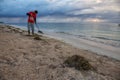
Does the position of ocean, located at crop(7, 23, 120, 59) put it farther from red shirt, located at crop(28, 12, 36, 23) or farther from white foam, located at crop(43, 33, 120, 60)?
red shirt, located at crop(28, 12, 36, 23)

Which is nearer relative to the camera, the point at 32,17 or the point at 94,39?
the point at 32,17

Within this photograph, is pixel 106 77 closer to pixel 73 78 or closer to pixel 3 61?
pixel 73 78

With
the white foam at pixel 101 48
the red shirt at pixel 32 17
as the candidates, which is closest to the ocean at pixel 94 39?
the white foam at pixel 101 48

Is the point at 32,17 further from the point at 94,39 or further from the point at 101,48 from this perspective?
the point at 94,39

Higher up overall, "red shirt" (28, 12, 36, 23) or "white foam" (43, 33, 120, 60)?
"red shirt" (28, 12, 36, 23)

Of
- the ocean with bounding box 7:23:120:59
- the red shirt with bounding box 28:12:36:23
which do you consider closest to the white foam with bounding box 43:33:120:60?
the ocean with bounding box 7:23:120:59

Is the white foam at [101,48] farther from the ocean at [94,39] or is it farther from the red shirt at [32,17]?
the red shirt at [32,17]

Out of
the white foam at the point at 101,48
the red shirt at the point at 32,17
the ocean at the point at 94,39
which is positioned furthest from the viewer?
the red shirt at the point at 32,17

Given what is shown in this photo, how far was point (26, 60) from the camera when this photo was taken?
22.1ft

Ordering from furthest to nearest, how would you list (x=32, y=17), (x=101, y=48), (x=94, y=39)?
(x=94, y=39)
(x=32, y=17)
(x=101, y=48)

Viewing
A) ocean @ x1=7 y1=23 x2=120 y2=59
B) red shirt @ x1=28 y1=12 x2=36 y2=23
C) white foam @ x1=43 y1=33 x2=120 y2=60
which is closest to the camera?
white foam @ x1=43 y1=33 x2=120 y2=60

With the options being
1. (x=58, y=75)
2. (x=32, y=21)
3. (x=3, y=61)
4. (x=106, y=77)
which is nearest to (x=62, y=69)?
(x=58, y=75)

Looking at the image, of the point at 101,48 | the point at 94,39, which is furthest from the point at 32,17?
the point at 94,39

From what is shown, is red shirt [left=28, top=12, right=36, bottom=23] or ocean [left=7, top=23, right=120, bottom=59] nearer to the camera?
ocean [left=7, top=23, right=120, bottom=59]
